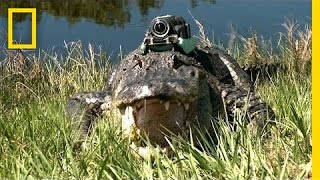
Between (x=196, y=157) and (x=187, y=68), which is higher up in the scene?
(x=187, y=68)

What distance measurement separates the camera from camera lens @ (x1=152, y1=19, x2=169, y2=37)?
4.22 meters

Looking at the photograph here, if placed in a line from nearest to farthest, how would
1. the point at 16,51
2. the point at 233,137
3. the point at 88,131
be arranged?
the point at 233,137, the point at 88,131, the point at 16,51

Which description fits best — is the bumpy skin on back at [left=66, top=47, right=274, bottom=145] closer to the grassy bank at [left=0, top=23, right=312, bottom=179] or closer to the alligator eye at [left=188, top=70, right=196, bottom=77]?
the alligator eye at [left=188, top=70, right=196, bottom=77]

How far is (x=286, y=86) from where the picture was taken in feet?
13.2

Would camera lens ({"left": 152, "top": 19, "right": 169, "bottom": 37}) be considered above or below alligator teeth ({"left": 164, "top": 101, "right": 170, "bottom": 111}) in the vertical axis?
above

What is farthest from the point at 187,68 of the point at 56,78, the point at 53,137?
the point at 56,78

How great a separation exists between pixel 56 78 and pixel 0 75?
21.4 inches

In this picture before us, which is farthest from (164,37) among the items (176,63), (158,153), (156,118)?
(158,153)

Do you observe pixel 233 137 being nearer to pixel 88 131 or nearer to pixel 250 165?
pixel 250 165

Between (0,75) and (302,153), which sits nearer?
(302,153)

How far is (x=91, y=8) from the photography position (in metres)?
11.7

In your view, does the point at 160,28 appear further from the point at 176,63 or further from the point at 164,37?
the point at 176,63

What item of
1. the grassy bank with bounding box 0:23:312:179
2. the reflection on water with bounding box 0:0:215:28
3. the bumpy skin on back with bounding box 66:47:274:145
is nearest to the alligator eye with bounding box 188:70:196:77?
the bumpy skin on back with bounding box 66:47:274:145

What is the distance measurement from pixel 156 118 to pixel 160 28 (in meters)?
1.21
